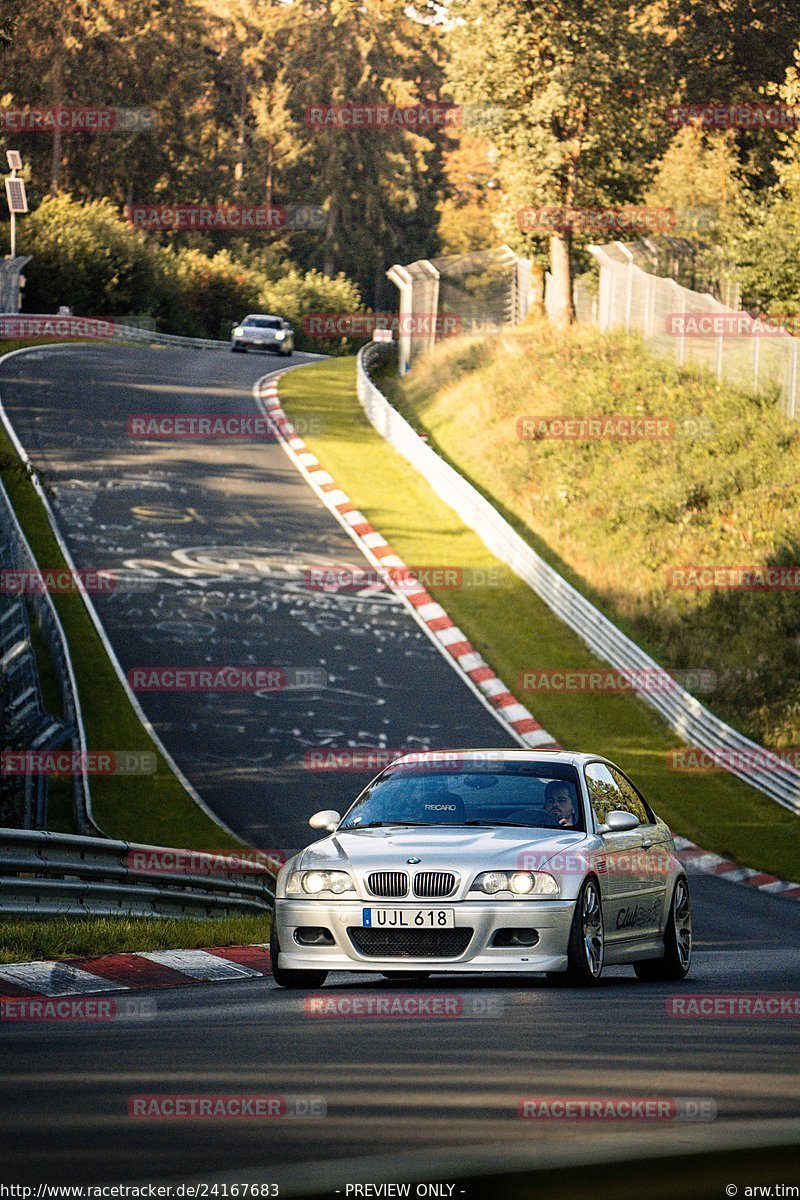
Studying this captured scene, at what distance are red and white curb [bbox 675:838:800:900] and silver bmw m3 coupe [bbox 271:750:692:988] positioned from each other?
8325mm

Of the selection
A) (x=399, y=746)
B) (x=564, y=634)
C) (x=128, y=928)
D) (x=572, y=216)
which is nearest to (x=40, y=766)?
(x=399, y=746)

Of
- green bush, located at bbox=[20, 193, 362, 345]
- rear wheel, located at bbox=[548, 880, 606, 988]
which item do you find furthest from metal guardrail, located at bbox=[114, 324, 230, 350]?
rear wheel, located at bbox=[548, 880, 606, 988]

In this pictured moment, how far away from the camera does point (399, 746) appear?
2502 centimetres

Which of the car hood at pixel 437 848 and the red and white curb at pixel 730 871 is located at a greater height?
the car hood at pixel 437 848

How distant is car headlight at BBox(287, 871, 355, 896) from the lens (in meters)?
10.5

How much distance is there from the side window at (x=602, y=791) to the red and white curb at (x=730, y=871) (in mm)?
7611

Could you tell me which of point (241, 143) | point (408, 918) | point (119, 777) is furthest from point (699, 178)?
point (241, 143)

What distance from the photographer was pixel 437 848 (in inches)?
414

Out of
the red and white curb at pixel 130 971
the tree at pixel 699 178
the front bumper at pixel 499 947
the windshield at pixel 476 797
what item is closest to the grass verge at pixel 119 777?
the red and white curb at pixel 130 971

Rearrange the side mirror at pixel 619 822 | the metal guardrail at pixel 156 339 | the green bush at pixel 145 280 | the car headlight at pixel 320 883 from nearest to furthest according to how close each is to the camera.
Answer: the car headlight at pixel 320 883, the side mirror at pixel 619 822, the metal guardrail at pixel 156 339, the green bush at pixel 145 280

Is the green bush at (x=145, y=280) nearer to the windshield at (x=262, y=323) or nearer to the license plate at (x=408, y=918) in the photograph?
the windshield at (x=262, y=323)

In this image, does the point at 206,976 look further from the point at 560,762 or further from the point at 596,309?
the point at 596,309

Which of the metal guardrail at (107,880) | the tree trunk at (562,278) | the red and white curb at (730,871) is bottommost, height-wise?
the red and white curb at (730,871)

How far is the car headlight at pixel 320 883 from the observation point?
413 inches
